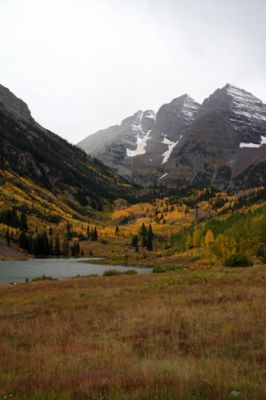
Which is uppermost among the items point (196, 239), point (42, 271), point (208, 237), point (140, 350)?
point (208, 237)

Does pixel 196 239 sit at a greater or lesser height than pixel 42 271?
greater

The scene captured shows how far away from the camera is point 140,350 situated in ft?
44.4

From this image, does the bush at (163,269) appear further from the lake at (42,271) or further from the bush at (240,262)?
the lake at (42,271)

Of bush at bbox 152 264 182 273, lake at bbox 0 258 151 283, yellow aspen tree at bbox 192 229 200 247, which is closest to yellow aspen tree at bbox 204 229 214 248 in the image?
yellow aspen tree at bbox 192 229 200 247

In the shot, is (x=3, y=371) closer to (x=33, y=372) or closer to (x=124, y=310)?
(x=33, y=372)

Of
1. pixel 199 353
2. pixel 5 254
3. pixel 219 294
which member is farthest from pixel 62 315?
pixel 5 254

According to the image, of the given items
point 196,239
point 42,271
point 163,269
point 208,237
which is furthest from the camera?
point 196,239

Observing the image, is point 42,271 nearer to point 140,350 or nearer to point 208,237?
point 208,237

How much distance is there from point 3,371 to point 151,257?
16268 centimetres

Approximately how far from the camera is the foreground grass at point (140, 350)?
906cm

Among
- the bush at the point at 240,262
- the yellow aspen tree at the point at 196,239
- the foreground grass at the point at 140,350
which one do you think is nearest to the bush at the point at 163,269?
the bush at the point at 240,262

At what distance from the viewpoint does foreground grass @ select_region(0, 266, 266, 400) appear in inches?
357

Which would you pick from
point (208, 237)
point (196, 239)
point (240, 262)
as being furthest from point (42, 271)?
point (196, 239)

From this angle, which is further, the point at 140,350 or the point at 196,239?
the point at 196,239
